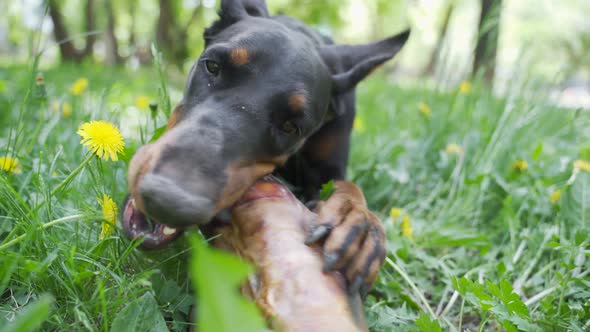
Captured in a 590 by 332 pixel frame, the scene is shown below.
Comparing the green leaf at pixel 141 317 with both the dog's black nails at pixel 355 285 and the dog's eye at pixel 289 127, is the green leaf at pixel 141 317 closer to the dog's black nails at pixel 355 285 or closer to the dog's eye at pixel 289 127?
the dog's black nails at pixel 355 285

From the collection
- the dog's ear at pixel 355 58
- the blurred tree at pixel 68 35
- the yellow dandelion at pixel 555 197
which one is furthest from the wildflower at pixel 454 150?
the blurred tree at pixel 68 35

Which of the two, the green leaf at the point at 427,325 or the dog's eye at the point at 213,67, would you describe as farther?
the dog's eye at the point at 213,67

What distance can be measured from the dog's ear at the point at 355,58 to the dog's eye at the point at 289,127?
51cm

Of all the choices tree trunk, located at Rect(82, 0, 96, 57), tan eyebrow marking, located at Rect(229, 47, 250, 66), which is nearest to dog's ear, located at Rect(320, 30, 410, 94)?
tan eyebrow marking, located at Rect(229, 47, 250, 66)

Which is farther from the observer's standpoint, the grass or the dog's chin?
A: the dog's chin

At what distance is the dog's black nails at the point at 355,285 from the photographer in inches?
54.5

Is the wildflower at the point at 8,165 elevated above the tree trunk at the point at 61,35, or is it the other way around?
the wildflower at the point at 8,165

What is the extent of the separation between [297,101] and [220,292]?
4.45 ft

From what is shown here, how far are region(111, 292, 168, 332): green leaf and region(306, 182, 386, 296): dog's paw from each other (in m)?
0.48

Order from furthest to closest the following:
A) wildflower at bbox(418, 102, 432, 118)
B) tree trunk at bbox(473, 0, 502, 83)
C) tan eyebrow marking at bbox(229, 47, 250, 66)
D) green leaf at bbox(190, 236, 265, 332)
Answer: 1. wildflower at bbox(418, 102, 432, 118)
2. tree trunk at bbox(473, 0, 502, 83)
3. tan eyebrow marking at bbox(229, 47, 250, 66)
4. green leaf at bbox(190, 236, 265, 332)

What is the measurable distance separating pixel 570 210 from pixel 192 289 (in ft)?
6.22

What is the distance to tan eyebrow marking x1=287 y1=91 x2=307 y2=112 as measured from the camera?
1.84m

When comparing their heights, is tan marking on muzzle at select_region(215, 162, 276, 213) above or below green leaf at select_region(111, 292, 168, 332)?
above

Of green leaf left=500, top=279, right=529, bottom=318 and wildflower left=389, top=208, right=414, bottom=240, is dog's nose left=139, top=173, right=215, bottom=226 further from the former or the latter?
wildflower left=389, top=208, right=414, bottom=240
